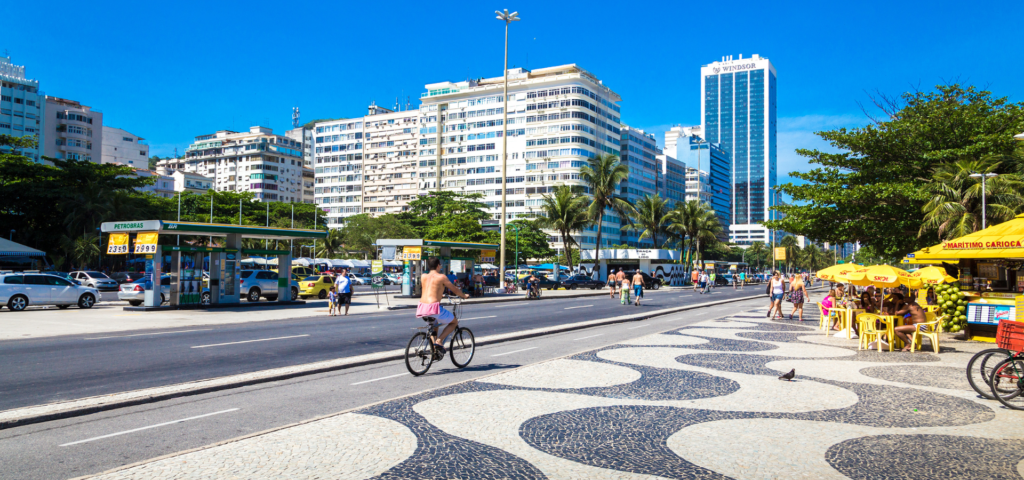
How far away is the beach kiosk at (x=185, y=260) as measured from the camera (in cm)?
2391

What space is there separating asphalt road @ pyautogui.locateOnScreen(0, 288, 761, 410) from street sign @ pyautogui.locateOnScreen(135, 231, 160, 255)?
6.80 m

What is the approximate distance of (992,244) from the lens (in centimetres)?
1311

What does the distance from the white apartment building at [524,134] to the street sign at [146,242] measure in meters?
77.4

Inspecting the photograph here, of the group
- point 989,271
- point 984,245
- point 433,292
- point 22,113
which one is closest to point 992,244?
point 984,245

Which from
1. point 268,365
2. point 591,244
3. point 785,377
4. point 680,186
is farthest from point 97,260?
point 680,186

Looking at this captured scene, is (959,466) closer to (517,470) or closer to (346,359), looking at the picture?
(517,470)

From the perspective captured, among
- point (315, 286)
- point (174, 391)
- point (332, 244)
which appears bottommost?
point (174, 391)

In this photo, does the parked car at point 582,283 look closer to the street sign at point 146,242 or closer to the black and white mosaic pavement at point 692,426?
the street sign at point 146,242

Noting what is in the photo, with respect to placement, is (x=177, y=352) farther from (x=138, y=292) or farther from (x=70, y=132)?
(x=70, y=132)

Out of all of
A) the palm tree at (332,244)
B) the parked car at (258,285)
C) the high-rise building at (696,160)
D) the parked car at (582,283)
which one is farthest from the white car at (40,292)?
the high-rise building at (696,160)

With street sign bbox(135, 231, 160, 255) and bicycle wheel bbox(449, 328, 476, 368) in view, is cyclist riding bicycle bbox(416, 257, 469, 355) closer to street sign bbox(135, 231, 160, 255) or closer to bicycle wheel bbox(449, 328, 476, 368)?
bicycle wheel bbox(449, 328, 476, 368)

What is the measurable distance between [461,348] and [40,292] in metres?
22.1

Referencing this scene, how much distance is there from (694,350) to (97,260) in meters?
56.9

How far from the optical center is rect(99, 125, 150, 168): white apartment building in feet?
391
